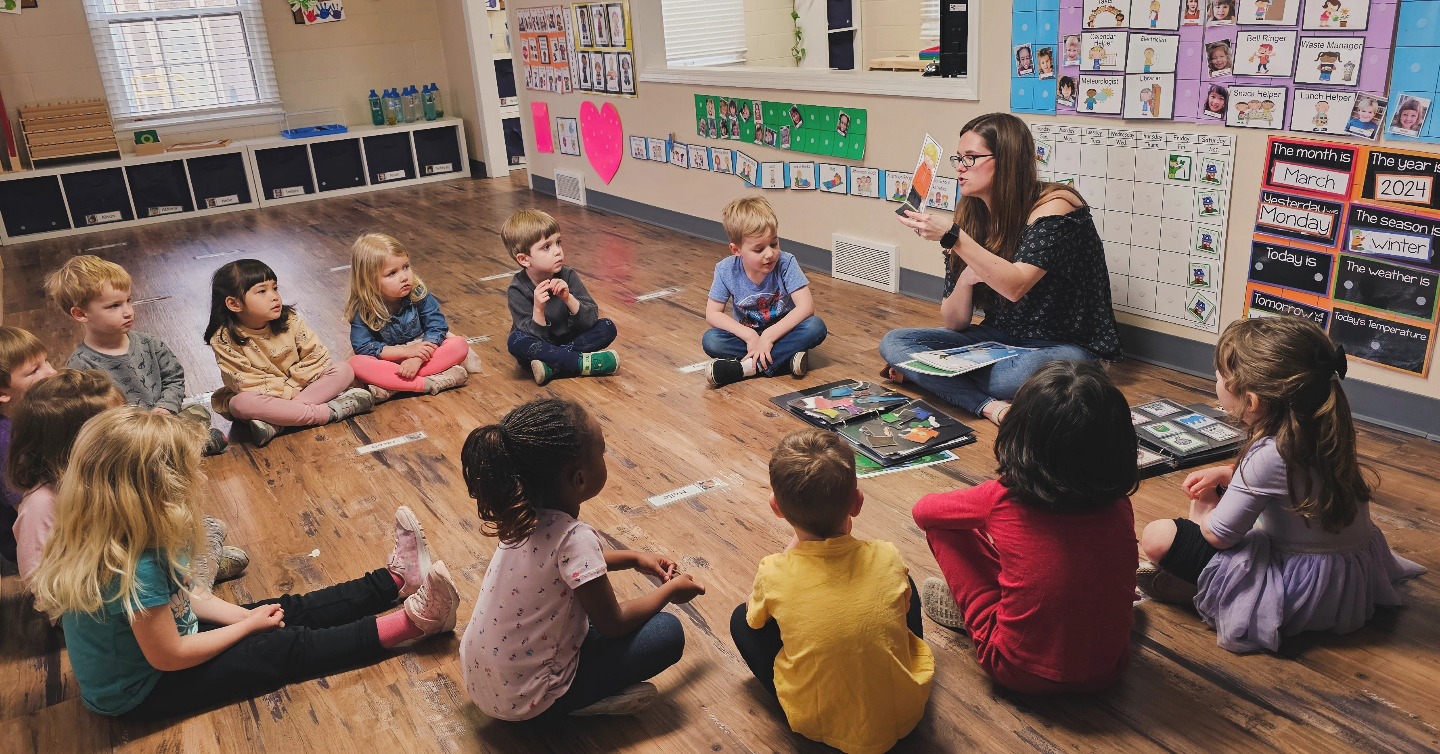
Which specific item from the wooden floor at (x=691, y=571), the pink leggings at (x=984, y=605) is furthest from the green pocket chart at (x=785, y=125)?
the pink leggings at (x=984, y=605)

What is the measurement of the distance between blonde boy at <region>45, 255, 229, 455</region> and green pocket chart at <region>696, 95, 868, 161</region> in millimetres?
2797

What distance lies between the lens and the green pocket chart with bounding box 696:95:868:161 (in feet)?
14.8

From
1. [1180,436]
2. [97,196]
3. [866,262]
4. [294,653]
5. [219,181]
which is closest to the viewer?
[294,653]

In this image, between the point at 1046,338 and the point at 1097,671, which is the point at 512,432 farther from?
the point at 1046,338

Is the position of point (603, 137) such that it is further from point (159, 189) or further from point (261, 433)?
point (261, 433)


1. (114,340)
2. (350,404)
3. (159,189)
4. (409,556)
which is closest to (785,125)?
(350,404)

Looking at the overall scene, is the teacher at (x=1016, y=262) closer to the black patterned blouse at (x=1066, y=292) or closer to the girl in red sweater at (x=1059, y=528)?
the black patterned blouse at (x=1066, y=292)

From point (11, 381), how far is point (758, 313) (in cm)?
218

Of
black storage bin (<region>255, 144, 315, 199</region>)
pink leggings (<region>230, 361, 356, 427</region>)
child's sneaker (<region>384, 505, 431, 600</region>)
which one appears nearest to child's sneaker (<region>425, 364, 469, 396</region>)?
pink leggings (<region>230, 361, 356, 427</region>)

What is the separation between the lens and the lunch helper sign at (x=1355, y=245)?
271cm

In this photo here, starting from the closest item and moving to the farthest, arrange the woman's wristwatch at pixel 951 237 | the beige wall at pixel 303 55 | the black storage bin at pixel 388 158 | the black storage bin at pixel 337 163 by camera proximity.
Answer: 1. the woman's wristwatch at pixel 951 237
2. the beige wall at pixel 303 55
3. the black storage bin at pixel 337 163
4. the black storage bin at pixel 388 158

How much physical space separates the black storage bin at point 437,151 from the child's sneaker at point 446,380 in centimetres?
517

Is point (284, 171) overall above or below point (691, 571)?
above

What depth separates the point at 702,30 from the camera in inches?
258
